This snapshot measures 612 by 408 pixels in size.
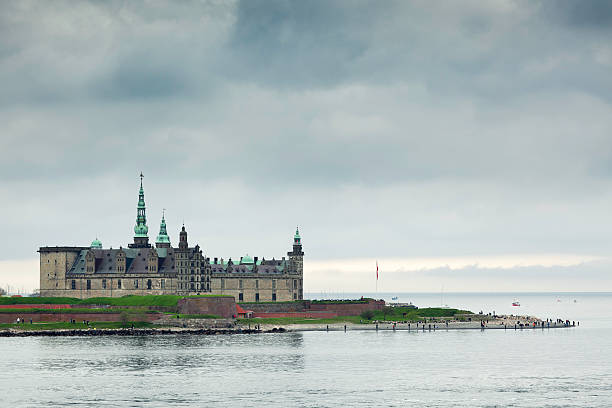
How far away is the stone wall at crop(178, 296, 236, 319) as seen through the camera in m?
173

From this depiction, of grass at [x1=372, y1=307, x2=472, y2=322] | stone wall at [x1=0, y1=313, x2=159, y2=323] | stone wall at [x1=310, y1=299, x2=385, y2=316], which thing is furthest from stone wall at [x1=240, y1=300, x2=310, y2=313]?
stone wall at [x1=0, y1=313, x2=159, y2=323]

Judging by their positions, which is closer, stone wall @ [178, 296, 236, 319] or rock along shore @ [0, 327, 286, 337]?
rock along shore @ [0, 327, 286, 337]

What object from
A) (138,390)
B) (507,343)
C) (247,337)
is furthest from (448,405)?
(247,337)

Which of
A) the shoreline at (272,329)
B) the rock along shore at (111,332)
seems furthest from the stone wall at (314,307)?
the rock along shore at (111,332)

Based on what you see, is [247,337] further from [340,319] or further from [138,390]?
[138,390]

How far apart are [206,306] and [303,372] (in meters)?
69.8

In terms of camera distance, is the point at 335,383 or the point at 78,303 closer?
the point at 335,383

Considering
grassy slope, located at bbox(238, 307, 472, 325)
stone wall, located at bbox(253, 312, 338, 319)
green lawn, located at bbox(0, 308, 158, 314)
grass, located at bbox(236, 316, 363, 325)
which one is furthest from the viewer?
stone wall, located at bbox(253, 312, 338, 319)

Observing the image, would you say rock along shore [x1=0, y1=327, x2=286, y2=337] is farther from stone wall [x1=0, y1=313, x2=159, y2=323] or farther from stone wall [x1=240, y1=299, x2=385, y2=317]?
stone wall [x1=240, y1=299, x2=385, y2=317]

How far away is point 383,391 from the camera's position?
9125 cm

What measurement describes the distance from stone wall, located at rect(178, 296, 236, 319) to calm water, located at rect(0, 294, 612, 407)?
57.5 feet

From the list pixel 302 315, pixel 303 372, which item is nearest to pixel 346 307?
pixel 302 315

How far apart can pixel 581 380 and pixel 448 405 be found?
22280mm

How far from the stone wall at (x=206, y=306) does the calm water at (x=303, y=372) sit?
17.5m
